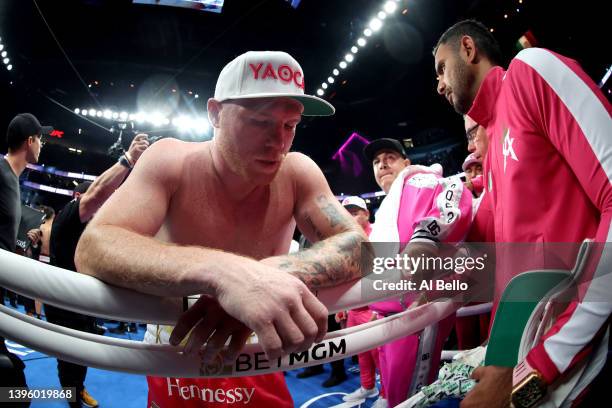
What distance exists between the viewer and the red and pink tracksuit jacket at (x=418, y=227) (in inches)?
49.6

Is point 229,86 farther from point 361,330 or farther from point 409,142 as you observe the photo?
point 409,142

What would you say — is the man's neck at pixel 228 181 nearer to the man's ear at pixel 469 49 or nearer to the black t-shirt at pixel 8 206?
the man's ear at pixel 469 49

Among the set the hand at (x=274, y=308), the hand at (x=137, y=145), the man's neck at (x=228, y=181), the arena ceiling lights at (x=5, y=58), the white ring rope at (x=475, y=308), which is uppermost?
the arena ceiling lights at (x=5, y=58)

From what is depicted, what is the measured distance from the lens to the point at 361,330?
97 cm

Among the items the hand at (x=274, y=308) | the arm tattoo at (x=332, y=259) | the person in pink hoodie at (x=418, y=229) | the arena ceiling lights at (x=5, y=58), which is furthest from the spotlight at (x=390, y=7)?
the arena ceiling lights at (x=5, y=58)

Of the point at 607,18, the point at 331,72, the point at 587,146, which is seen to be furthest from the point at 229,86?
the point at 331,72

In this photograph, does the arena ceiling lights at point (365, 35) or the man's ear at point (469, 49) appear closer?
the man's ear at point (469, 49)

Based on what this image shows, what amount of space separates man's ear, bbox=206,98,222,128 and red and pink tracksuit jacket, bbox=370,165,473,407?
77 cm

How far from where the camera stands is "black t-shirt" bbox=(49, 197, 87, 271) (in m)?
2.94

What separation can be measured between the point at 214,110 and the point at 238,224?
43cm

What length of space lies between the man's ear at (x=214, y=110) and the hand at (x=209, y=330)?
78 centimetres

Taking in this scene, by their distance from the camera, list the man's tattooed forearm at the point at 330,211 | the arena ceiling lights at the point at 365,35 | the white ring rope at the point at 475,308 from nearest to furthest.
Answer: the man's tattooed forearm at the point at 330,211 → the white ring rope at the point at 475,308 → the arena ceiling lights at the point at 365,35

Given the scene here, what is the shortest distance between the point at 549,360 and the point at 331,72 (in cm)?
1310

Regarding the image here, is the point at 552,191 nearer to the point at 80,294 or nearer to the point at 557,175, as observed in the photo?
the point at 557,175
